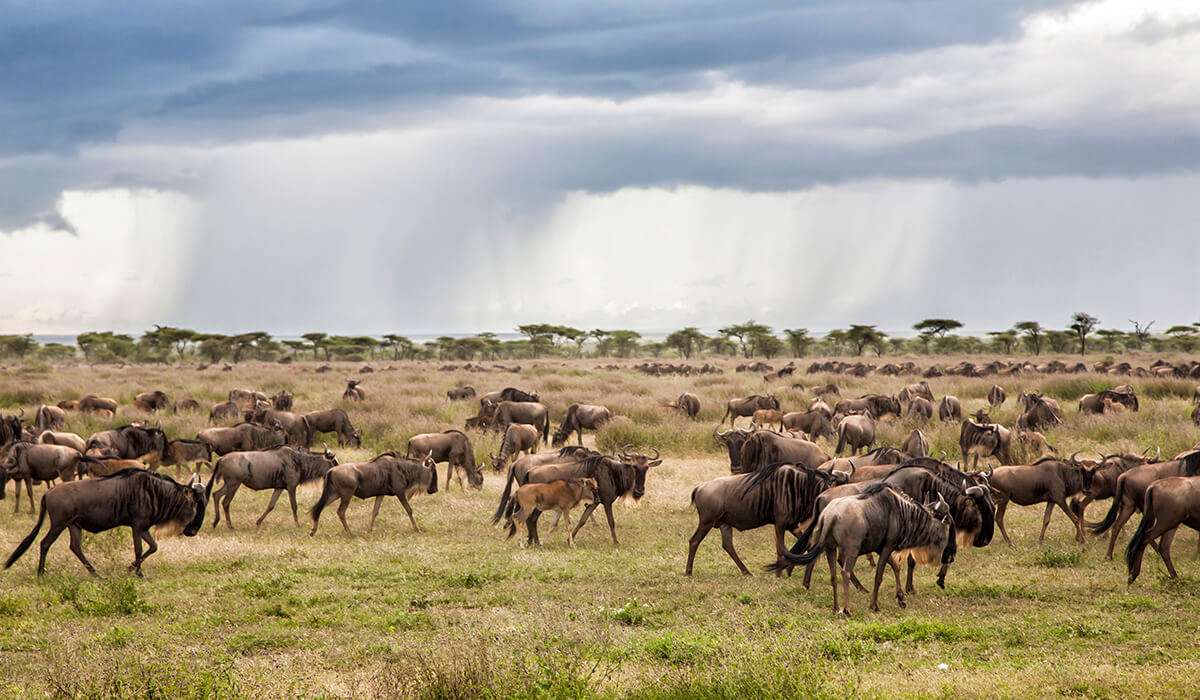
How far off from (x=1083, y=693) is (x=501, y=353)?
102 meters

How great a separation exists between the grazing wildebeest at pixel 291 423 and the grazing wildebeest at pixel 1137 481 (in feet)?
60.3

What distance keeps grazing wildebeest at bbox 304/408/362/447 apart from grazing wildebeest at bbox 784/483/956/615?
Result: 55.1ft

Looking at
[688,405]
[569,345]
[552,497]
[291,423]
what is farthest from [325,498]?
[569,345]

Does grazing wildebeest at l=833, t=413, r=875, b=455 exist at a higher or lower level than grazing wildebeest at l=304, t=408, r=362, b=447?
higher

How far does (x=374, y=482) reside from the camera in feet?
50.0

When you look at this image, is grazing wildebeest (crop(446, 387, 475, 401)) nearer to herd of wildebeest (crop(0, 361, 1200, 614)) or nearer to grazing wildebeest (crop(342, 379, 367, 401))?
grazing wildebeest (crop(342, 379, 367, 401))

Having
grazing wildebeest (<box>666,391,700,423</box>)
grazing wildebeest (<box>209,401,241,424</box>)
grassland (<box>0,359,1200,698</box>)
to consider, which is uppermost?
grazing wildebeest (<box>666,391,700,423</box>)

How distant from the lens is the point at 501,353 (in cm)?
10781

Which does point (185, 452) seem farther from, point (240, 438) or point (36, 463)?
point (36, 463)

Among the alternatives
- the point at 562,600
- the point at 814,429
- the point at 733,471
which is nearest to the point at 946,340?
the point at 814,429

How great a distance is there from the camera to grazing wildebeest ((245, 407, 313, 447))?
78.1ft

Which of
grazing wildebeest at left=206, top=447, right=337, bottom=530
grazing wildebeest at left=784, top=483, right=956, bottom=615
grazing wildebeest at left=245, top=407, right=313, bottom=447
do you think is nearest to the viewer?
grazing wildebeest at left=784, top=483, right=956, bottom=615

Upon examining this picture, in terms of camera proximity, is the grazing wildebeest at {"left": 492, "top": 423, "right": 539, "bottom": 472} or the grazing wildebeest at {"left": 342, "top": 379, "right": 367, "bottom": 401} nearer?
the grazing wildebeest at {"left": 492, "top": 423, "right": 539, "bottom": 472}

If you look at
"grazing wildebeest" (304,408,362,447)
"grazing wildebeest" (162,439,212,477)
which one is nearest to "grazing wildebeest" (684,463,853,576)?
"grazing wildebeest" (162,439,212,477)
